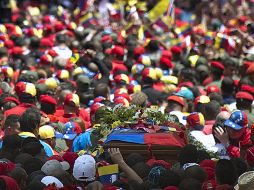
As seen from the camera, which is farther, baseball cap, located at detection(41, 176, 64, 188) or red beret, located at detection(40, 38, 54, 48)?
red beret, located at detection(40, 38, 54, 48)

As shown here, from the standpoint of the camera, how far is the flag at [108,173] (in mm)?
10149

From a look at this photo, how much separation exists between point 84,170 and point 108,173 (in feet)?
0.90

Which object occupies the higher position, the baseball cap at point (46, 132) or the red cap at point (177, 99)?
the red cap at point (177, 99)

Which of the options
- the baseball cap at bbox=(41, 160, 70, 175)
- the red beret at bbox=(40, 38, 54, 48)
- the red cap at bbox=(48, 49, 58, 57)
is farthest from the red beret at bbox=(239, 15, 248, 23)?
the baseball cap at bbox=(41, 160, 70, 175)

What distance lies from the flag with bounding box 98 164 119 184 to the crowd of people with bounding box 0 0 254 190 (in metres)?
0.01

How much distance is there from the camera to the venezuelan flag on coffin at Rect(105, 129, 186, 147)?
438 inches

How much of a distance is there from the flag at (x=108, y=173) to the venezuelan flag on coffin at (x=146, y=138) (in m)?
0.93

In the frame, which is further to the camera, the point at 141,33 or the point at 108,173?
the point at 141,33

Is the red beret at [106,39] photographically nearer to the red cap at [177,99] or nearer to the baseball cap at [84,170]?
the red cap at [177,99]

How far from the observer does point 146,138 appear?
11.2m

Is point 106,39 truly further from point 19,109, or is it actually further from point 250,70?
point 19,109

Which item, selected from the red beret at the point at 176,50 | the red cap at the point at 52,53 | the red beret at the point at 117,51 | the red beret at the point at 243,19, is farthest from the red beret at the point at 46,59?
the red beret at the point at 243,19

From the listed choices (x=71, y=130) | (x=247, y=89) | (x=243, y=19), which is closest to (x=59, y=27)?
(x=243, y=19)

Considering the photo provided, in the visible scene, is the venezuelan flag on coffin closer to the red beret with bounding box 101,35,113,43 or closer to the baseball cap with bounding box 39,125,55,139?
the baseball cap with bounding box 39,125,55,139
